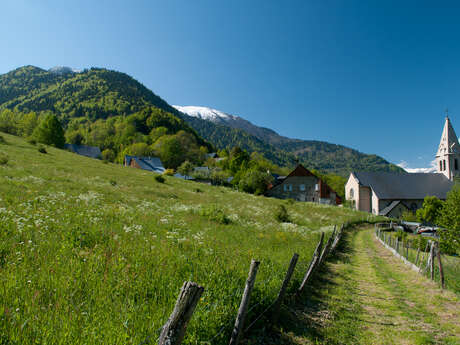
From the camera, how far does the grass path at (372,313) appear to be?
597cm

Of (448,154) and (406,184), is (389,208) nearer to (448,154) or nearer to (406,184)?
(406,184)

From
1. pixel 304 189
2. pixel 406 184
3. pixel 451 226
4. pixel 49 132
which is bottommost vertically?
pixel 451 226

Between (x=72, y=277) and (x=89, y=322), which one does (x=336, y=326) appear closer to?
(x=89, y=322)

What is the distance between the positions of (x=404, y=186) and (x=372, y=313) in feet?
264

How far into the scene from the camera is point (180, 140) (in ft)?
427

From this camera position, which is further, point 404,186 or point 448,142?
point 448,142

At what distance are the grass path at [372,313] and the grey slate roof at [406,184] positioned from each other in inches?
2680

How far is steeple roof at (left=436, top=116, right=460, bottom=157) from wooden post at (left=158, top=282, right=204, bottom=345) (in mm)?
101716

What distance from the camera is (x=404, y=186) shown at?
71500mm

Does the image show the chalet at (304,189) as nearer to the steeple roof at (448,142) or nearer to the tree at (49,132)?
the steeple roof at (448,142)

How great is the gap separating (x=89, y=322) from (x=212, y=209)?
14.2m

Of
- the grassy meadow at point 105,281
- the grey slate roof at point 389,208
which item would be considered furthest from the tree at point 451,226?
the grey slate roof at point 389,208

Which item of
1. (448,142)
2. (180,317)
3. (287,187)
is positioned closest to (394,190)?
(448,142)

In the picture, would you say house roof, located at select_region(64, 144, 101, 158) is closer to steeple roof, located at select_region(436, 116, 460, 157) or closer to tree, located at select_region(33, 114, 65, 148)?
tree, located at select_region(33, 114, 65, 148)
